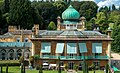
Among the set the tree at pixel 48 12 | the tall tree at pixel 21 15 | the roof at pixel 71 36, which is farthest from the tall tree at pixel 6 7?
the roof at pixel 71 36

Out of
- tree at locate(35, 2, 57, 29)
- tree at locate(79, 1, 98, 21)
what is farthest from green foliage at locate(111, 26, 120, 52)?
tree at locate(79, 1, 98, 21)

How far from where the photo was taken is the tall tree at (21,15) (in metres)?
84.2

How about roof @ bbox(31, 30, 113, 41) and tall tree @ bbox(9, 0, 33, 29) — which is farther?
tall tree @ bbox(9, 0, 33, 29)

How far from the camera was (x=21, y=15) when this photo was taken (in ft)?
276

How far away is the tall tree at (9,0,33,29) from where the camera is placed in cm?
8425

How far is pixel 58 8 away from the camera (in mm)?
113375

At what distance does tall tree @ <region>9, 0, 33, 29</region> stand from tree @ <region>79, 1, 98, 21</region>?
118ft

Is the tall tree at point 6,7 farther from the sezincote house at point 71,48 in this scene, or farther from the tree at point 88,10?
the sezincote house at point 71,48

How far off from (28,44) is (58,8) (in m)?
54.9

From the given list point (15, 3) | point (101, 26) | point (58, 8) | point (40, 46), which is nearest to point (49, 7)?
Result: point (58, 8)

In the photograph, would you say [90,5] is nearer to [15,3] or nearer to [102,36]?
[15,3]

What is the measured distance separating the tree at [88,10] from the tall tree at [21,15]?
118 feet

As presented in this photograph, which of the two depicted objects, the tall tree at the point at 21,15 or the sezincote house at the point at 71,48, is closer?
the sezincote house at the point at 71,48

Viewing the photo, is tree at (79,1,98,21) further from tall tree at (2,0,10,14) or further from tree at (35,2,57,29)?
tall tree at (2,0,10,14)
